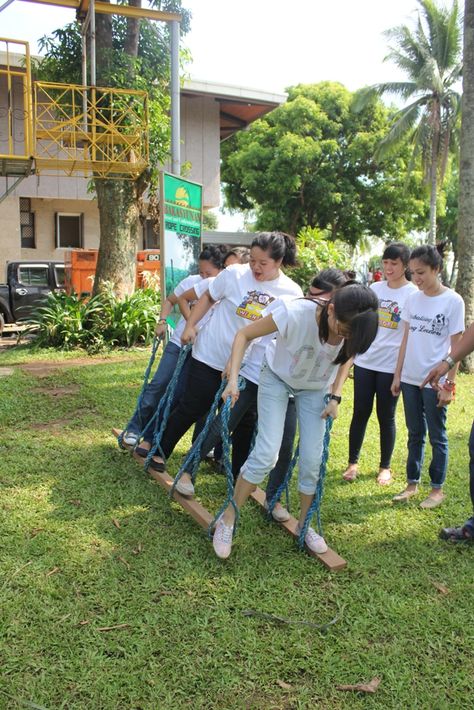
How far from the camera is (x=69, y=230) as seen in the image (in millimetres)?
20094

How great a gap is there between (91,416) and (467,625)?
4146mm

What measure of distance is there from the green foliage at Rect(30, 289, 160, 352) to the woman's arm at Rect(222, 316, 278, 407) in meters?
7.35

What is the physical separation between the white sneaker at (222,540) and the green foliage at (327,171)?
22.9 m

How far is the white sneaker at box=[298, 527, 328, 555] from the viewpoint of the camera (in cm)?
339

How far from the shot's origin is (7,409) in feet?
20.5

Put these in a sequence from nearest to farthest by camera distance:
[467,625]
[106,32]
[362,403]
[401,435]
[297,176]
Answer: [467,625] → [362,403] → [401,435] → [106,32] → [297,176]

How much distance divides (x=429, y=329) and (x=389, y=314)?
0.43m

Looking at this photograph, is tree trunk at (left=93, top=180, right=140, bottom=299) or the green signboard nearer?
the green signboard

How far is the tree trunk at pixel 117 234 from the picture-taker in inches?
430

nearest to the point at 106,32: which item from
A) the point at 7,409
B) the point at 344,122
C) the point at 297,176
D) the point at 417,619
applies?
the point at 7,409

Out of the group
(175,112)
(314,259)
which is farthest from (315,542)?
(314,259)

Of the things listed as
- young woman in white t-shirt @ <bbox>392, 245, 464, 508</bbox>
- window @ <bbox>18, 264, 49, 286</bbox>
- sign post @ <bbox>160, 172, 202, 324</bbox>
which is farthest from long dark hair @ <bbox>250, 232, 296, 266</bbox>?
window @ <bbox>18, 264, 49, 286</bbox>

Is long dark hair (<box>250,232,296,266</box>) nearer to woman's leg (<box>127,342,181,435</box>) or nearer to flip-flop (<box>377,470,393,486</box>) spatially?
woman's leg (<box>127,342,181,435</box>)

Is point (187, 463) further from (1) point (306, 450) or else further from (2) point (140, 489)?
(1) point (306, 450)
